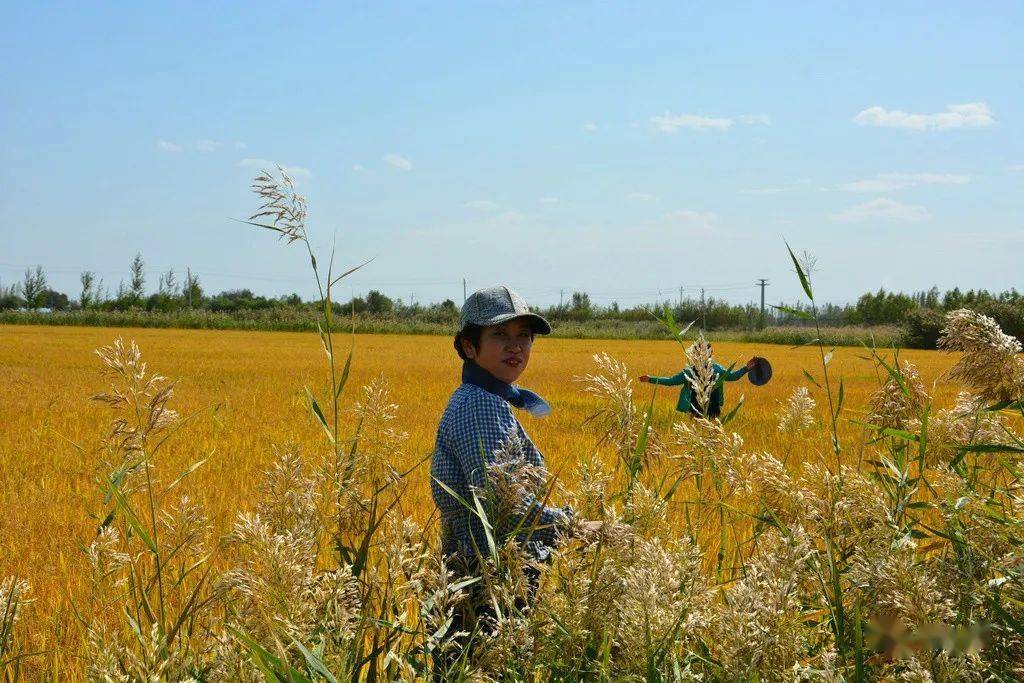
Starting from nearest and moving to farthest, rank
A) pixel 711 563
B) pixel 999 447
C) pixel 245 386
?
pixel 999 447
pixel 711 563
pixel 245 386

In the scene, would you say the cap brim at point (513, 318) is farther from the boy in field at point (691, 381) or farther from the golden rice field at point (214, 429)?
the golden rice field at point (214, 429)

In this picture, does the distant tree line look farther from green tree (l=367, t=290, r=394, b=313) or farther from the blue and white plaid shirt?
the blue and white plaid shirt

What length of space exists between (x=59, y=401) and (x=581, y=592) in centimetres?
1411

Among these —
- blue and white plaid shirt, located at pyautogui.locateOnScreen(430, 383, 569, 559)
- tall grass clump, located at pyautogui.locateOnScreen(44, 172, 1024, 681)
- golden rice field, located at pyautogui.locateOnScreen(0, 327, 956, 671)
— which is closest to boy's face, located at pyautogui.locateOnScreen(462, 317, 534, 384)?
blue and white plaid shirt, located at pyautogui.locateOnScreen(430, 383, 569, 559)

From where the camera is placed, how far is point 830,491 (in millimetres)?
1860

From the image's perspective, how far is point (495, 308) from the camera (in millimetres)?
3402

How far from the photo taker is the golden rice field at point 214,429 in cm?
518

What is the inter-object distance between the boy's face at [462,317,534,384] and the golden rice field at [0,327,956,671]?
76 centimetres

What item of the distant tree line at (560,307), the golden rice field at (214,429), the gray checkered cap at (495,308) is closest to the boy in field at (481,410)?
the gray checkered cap at (495,308)

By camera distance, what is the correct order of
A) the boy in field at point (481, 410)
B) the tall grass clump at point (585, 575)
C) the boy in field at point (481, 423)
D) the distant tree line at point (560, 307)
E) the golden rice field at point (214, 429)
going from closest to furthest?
the tall grass clump at point (585, 575)
the boy in field at point (481, 423)
the boy in field at point (481, 410)
the golden rice field at point (214, 429)
the distant tree line at point (560, 307)

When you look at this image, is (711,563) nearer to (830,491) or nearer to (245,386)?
(830,491)

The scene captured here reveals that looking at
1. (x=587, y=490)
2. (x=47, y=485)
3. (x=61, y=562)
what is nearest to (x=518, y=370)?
(x=587, y=490)

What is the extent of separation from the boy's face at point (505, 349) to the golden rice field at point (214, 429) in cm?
76

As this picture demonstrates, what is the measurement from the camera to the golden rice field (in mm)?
5181
